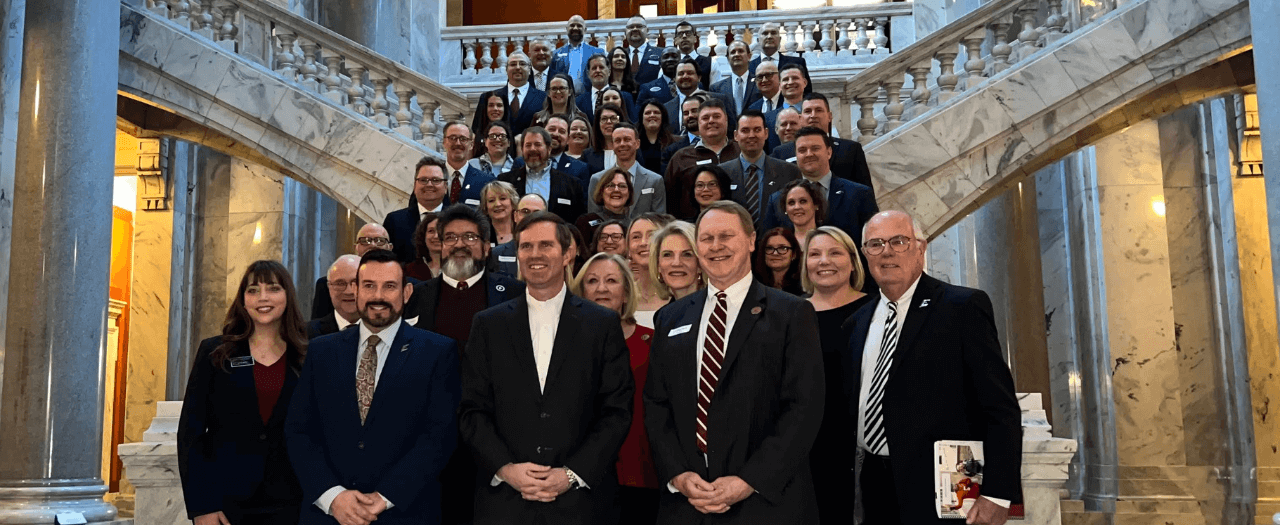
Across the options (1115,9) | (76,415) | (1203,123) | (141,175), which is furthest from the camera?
(141,175)

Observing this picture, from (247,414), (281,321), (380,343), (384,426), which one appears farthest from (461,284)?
(384,426)

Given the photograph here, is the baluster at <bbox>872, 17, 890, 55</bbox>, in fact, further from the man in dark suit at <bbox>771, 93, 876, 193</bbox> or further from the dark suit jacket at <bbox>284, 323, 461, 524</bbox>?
the dark suit jacket at <bbox>284, 323, 461, 524</bbox>

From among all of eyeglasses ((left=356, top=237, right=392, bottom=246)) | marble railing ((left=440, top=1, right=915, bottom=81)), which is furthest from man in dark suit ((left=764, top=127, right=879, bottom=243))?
marble railing ((left=440, top=1, right=915, bottom=81))

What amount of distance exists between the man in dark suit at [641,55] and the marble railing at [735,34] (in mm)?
1901

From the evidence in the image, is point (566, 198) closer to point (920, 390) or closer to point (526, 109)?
point (526, 109)

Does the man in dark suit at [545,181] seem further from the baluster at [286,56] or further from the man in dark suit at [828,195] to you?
the baluster at [286,56]

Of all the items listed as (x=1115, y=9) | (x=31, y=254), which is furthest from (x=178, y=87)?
(x=1115, y=9)

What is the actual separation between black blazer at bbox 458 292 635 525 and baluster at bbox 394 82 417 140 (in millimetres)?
6204

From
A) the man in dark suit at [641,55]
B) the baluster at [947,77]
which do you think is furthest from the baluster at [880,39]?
the baluster at [947,77]

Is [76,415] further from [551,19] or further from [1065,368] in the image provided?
[551,19]

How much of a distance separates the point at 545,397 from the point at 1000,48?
20.0ft

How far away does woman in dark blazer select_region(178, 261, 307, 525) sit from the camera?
169 inches

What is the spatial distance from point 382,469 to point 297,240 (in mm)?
8927

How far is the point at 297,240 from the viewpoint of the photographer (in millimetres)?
12391
